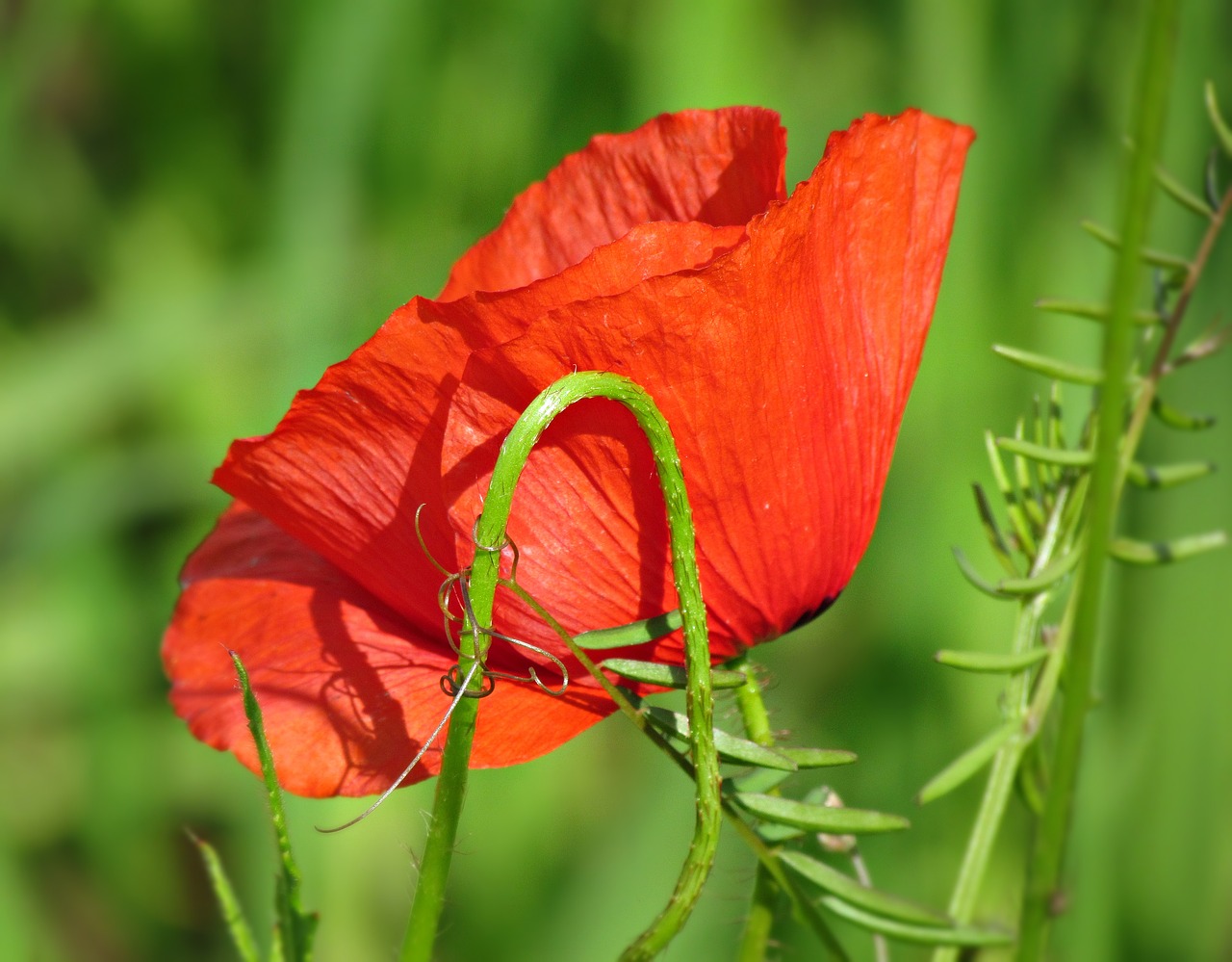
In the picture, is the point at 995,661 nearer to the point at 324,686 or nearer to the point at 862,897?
the point at 862,897

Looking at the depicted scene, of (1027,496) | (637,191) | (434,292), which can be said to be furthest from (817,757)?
(434,292)

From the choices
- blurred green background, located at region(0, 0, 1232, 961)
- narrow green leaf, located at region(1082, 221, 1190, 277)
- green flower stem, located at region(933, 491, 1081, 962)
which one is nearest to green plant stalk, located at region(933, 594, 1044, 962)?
green flower stem, located at region(933, 491, 1081, 962)

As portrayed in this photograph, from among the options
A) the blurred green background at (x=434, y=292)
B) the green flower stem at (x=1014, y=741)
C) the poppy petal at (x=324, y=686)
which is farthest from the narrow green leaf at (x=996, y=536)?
the blurred green background at (x=434, y=292)

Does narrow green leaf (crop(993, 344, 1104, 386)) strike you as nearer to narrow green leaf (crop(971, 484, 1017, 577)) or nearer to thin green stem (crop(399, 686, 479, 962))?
narrow green leaf (crop(971, 484, 1017, 577))

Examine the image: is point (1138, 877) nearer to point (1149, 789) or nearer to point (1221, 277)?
point (1149, 789)

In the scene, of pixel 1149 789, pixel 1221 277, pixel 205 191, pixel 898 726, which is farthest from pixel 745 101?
pixel 205 191

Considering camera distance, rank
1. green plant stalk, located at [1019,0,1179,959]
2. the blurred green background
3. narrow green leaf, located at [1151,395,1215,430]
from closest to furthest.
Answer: green plant stalk, located at [1019,0,1179,959] → narrow green leaf, located at [1151,395,1215,430] → the blurred green background
